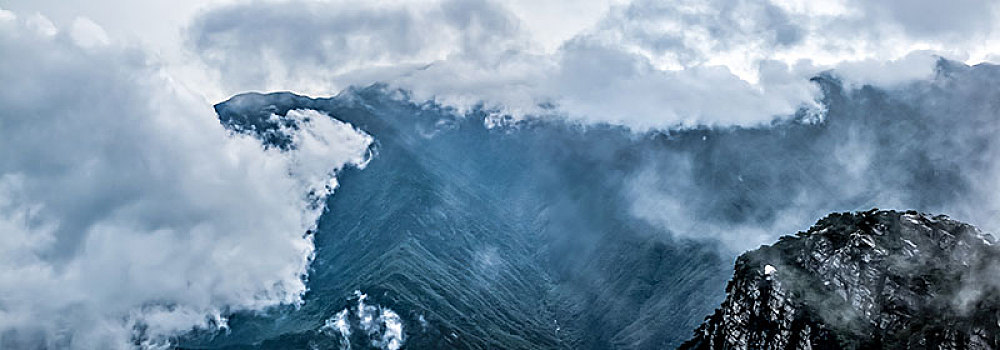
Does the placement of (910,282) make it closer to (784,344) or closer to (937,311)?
(937,311)

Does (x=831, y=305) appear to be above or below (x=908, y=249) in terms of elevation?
below

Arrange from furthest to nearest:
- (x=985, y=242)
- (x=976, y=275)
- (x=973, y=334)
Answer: (x=985, y=242) < (x=976, y=275) < (x=973, y=334)

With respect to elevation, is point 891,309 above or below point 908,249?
below

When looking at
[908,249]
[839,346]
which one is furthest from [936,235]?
[839,346]

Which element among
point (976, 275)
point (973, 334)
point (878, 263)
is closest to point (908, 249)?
point (878, 263)

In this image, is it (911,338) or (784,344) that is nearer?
(911,338)

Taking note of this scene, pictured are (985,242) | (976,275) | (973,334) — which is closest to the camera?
(973,334)

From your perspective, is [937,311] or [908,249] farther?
[908,249]

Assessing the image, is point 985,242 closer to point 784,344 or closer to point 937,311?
point 937,311

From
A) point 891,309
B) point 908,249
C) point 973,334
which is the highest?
point 908,249
